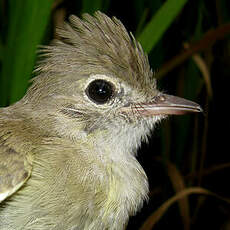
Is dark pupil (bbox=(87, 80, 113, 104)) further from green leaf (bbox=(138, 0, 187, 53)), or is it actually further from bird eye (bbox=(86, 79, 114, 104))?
green leaf (bbox=(138, 0, 187, 53))

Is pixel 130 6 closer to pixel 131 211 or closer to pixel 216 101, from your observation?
pixel 216 101

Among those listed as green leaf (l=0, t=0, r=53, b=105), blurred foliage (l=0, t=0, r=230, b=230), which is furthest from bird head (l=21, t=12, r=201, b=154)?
blurred foliage (l=0, t=0, r=230, b=230)

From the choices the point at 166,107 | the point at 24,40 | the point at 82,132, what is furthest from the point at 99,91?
the point at 24,40

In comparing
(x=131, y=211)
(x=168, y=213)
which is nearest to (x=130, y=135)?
(x=131, y=211)

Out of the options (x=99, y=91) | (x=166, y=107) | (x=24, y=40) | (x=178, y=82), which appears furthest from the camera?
(x=178, y=82)

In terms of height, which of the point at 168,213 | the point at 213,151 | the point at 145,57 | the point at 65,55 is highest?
the point at 145,57

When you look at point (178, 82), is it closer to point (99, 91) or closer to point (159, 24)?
point (159, 24)

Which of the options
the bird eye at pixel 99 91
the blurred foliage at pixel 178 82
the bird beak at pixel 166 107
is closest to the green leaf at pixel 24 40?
the blurred foliage at pixel 178 82
